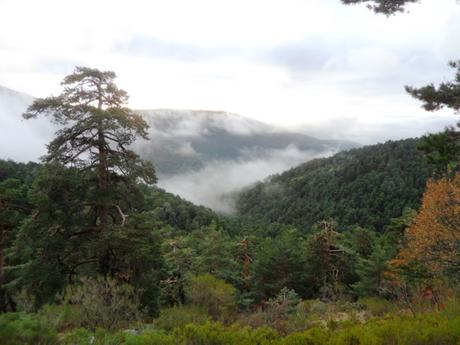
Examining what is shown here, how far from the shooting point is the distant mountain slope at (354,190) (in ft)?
401

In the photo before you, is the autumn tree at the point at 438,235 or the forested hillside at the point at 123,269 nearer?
the forested hillside at the point at 123,269

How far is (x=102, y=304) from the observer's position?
10195 mm

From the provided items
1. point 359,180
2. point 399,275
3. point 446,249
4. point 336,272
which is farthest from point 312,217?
point 446,249

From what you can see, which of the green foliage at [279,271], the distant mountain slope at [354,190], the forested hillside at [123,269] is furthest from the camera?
the distant mountain slope at [354,190]

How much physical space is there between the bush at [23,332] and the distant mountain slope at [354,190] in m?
114

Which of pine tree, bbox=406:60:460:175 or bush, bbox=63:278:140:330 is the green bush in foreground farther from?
pine tree, bbox=406:60:460:175

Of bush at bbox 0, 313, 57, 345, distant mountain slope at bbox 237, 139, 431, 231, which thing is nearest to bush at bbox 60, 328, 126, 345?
bush at bbox 0, 313, 57, 345

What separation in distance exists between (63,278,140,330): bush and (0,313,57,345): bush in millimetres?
3302

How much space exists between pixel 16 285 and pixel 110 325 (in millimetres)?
4648

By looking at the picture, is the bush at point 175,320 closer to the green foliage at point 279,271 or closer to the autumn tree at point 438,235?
the autumn tree at point 438,235

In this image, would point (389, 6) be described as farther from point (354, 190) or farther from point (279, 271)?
point (354, 190)

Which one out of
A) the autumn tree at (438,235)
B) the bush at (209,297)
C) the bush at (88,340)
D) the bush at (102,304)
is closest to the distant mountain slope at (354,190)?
the autumn tree at (438,235)

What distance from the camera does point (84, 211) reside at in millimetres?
13734

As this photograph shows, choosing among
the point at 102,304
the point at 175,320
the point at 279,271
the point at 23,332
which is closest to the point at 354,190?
the point at 279,271
